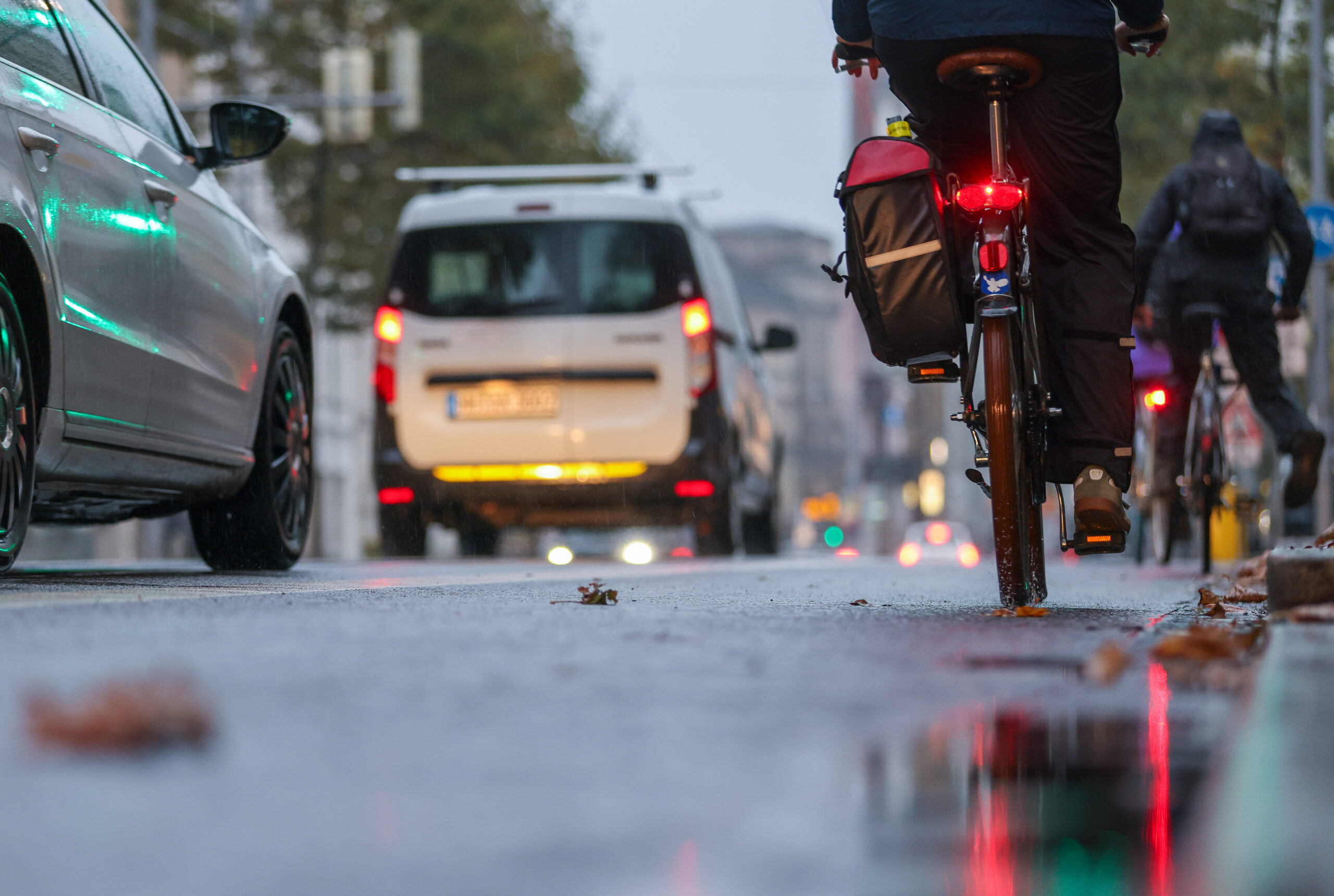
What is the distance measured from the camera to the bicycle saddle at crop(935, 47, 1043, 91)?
4859mm

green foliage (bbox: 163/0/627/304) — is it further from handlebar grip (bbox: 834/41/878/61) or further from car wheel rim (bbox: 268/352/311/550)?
handlebar grip (bbox: 834/41/878/61)

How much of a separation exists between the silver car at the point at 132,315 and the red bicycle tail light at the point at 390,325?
9.30ft

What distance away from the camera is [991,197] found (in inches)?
192

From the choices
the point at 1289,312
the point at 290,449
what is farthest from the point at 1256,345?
the point at 290,449

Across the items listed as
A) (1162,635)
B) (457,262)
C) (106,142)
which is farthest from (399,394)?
(1162,635)

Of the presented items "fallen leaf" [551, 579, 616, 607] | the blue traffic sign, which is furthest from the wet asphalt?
the blue traffic sign

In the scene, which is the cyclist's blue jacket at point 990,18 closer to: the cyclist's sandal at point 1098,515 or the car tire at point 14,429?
the cyclist's sandal at point 1098,515

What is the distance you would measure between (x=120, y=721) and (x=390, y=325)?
26.9ft

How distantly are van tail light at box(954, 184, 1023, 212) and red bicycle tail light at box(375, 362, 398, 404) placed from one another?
5.81 meters

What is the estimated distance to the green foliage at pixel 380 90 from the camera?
25.7 meters

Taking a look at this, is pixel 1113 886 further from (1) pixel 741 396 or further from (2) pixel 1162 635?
(1) pixel 741 396

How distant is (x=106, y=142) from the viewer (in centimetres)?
528

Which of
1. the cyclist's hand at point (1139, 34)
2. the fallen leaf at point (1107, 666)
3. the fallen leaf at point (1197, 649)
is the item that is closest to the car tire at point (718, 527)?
the cyclist's hand at point (1139, 34)

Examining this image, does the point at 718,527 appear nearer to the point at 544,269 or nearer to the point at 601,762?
the point at 544,269
